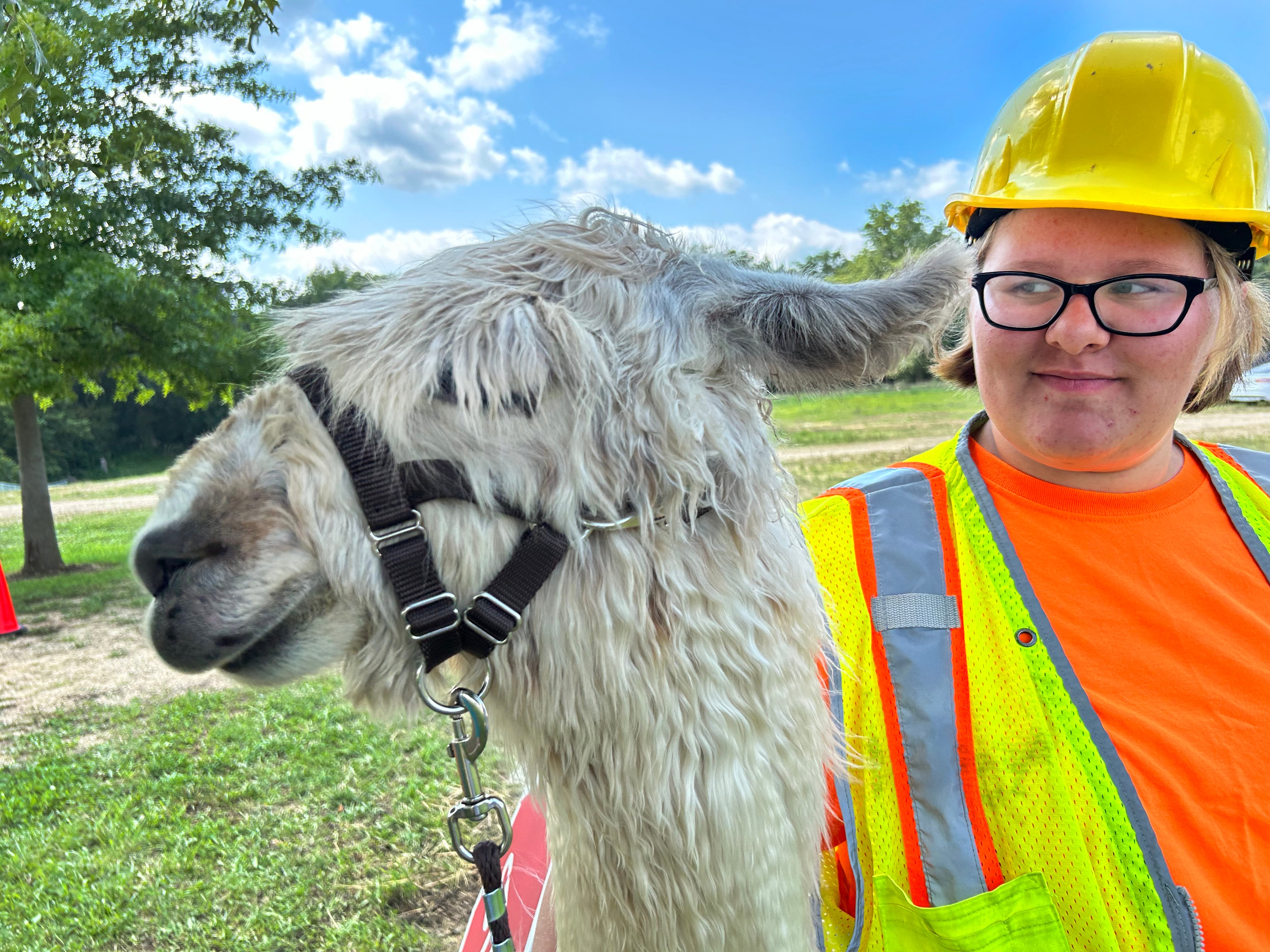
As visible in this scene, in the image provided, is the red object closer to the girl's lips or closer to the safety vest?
the safety vest

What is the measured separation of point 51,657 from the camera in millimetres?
7316

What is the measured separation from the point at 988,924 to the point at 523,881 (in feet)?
3.78

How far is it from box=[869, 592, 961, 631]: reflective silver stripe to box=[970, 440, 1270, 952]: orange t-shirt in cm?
21

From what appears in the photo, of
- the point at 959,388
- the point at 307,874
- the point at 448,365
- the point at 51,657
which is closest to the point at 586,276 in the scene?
the point at 448,365

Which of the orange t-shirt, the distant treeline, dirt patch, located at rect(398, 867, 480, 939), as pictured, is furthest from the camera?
Answer: the distant treeline

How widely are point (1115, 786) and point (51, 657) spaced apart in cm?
886

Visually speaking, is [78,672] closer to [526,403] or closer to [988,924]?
Answer: [526,403]

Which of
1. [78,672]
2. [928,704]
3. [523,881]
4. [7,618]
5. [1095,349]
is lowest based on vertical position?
[78,672]

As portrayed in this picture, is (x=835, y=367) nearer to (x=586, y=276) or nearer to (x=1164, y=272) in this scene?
(x=586, y=276)

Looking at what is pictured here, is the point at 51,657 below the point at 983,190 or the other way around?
below

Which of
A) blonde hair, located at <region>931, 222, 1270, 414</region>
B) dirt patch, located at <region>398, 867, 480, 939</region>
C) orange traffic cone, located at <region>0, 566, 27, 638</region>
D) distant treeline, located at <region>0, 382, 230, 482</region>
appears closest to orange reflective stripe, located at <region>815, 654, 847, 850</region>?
blonde hair, located at <region>931, 222, 1270, 414</region>

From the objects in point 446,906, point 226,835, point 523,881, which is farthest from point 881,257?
point 226,835

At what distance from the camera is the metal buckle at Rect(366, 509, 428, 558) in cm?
112

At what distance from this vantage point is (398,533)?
112 cm
